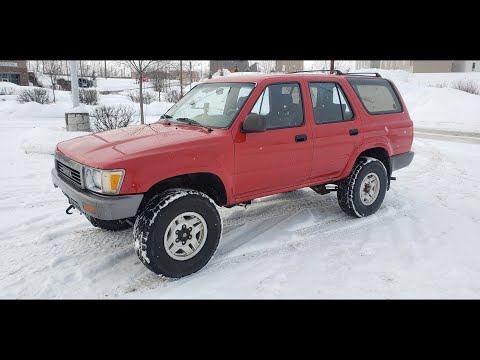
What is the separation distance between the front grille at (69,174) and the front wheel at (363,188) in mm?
3284

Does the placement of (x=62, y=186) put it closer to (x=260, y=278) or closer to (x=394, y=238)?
(x=260, y=278)

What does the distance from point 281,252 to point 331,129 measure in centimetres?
164

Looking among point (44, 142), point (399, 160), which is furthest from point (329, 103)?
point (44, 142)

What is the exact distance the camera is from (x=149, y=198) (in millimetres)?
3699

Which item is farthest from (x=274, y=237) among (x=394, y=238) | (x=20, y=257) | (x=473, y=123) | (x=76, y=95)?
(x=473, y=123)

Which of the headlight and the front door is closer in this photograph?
the headlight

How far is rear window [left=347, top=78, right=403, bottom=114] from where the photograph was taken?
512 cm

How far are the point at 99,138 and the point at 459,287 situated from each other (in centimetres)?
381

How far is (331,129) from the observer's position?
4648 millimetres

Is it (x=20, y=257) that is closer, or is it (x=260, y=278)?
(x=260, y=278)

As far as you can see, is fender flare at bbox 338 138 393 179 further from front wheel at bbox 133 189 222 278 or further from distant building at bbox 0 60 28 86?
distant building at bbox 0 60 28 86

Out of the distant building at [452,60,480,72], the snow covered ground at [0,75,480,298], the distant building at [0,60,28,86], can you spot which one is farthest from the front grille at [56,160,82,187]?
the distant building at [452,60,480,72]

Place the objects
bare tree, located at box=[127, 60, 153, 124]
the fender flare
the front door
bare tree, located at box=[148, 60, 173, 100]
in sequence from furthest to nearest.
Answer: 1. bare tree, located at box=[148, 60, 173, 100]
2. bare tree, located at box=[127, 60, 153, 124]
3. the fender flare
4. the front door

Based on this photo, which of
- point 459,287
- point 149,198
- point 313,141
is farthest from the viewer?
point 313,141
